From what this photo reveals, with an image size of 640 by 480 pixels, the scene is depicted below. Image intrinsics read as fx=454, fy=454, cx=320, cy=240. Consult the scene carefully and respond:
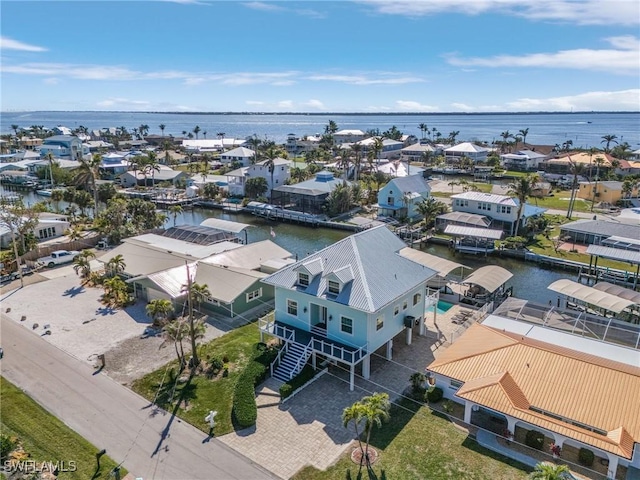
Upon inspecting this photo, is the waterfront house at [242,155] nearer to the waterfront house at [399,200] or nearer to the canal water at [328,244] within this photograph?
the canal water at [328,244]

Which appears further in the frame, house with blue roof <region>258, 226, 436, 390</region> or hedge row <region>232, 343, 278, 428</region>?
house with blue roof <region>258, 226, 436, 390</region>

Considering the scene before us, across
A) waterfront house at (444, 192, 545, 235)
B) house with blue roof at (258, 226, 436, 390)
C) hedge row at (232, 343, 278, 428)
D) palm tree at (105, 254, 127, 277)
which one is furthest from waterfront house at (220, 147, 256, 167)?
hedge row at (232, 343, 278, 428)

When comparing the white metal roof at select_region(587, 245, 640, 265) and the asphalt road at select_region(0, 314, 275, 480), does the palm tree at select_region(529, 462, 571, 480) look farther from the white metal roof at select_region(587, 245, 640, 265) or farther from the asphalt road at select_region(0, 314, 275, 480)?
the white metal roof at select_region(587, 245, 640, 265)

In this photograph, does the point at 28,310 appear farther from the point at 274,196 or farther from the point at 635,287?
the point at 635,287

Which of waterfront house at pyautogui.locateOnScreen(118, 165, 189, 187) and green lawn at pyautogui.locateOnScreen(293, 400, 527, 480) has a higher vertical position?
waterfront house at pyautogui.locateOnScreen(118, 165, 189, 187)

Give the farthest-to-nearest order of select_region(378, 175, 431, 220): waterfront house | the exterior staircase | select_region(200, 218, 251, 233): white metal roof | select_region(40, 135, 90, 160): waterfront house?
select_region(40, 135, 90, 160): waterfront house, select_region(378, 175, 431, 220): waterfront house, select_region(200, 218, 251, 233): white metal roof, the exterior staircase

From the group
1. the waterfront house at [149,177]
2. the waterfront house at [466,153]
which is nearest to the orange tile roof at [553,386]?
the waterfront house at [149,177]

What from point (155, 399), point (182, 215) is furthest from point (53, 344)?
point (182, 215)
